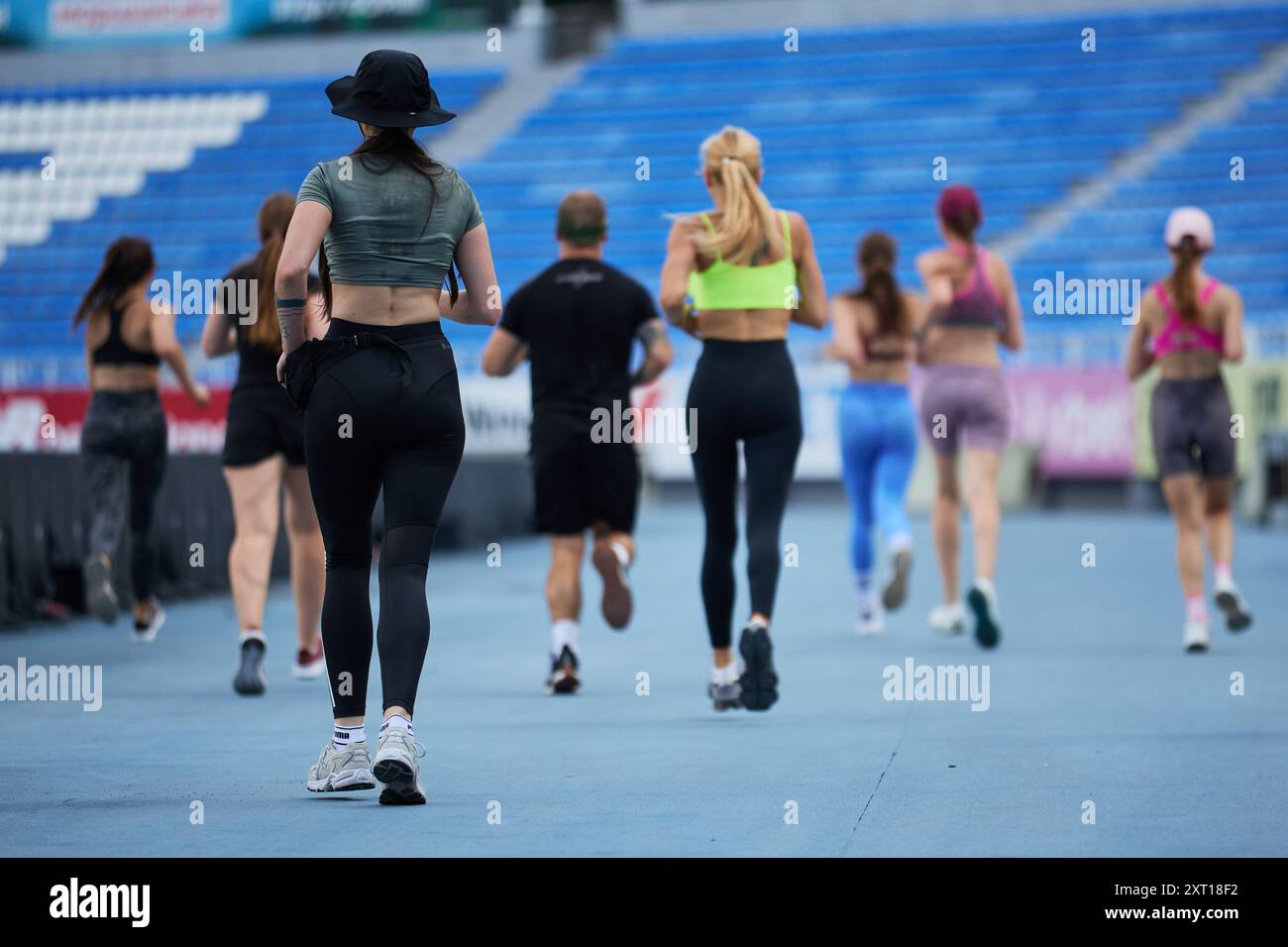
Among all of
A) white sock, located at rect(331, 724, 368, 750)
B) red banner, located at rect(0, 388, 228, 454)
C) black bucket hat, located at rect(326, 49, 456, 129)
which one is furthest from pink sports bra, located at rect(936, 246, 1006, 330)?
red banner, located at rect(0, 388, 228, 454)

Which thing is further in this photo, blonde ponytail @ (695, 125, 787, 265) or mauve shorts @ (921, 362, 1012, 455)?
mauve shorts @ (921, 362, 1012, 455)

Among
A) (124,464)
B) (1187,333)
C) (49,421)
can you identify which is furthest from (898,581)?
(49,421)

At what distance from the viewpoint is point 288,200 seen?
7.54 meters

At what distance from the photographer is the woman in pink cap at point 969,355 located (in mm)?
9492

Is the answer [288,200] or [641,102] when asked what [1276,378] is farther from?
[288,200]

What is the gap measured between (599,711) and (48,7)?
36459mm

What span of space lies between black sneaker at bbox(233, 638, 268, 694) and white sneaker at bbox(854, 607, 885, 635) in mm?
3591

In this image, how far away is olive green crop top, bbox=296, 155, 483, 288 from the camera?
16.5 feet

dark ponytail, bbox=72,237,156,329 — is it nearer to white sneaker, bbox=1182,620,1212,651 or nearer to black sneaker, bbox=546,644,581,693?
black sneaker, bbox=546,644,581,693

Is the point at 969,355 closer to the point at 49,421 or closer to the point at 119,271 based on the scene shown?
the point at 119,271

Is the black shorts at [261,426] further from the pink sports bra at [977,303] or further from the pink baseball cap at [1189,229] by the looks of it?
the pink baseball cap at [1189,229]

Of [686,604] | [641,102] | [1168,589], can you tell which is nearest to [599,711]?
[686,604]

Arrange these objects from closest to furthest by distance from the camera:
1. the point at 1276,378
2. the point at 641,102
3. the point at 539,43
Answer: the point at 1276,378, the point at 641,102, the point at 539,43

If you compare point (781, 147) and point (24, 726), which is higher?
point (781, 147)
